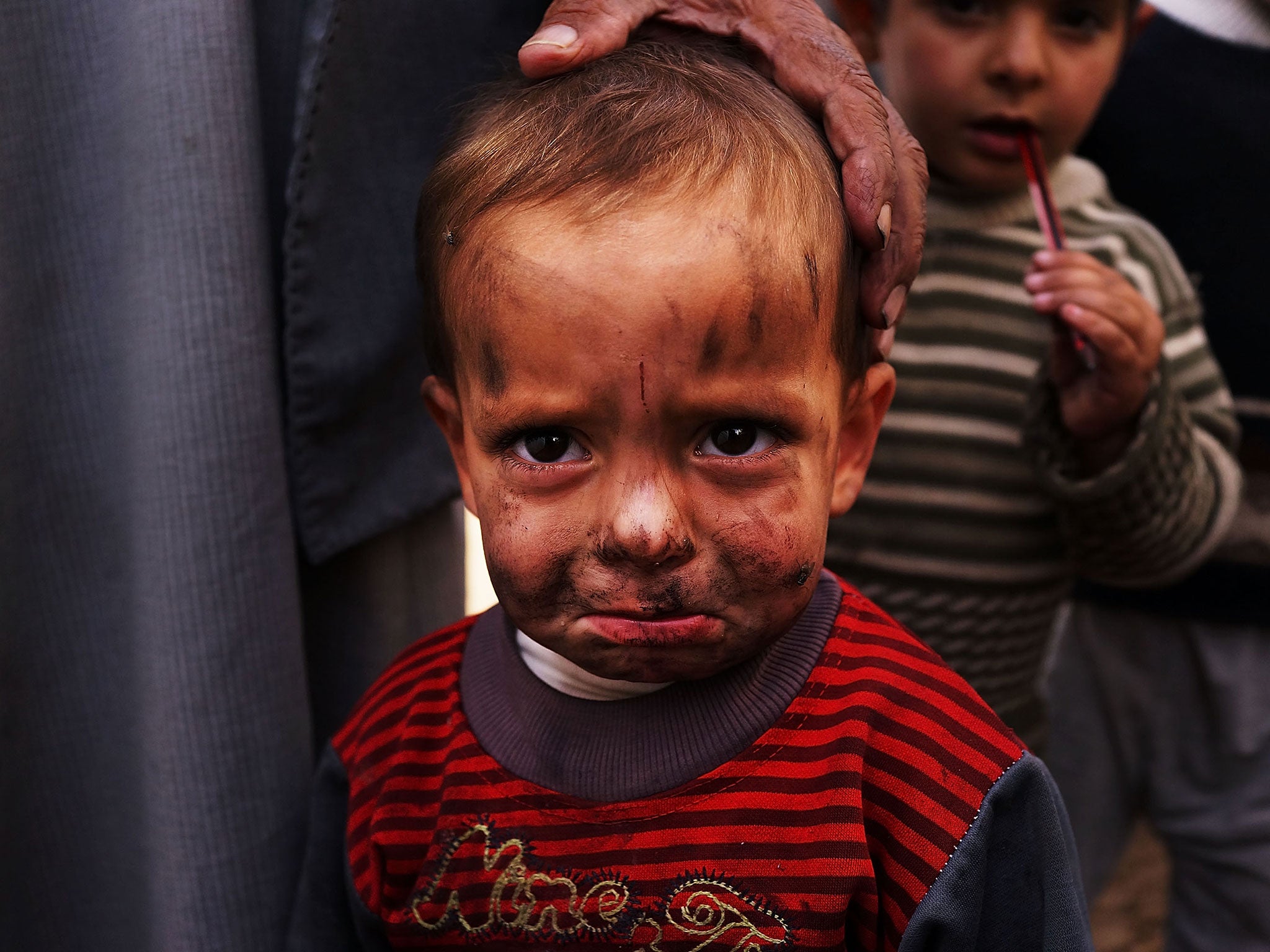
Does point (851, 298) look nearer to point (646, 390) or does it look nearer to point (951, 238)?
point (646, 390)

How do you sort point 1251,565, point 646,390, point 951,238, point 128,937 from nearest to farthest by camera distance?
point 646,390, point 128,937, point 951,238, point 1251,565

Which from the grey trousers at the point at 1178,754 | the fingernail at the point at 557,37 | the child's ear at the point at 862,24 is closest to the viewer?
the fingernail at the point at 557,37

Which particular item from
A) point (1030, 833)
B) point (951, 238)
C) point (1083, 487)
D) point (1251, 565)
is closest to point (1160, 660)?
point (1251, 565)

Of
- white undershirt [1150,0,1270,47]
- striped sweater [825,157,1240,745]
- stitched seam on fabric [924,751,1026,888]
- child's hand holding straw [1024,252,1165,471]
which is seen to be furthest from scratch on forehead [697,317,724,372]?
white undershirt [1150,0,1270,47]

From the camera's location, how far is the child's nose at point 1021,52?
1.35 meters

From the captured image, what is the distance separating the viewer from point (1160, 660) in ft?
5.74

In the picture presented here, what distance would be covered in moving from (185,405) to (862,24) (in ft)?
3.24

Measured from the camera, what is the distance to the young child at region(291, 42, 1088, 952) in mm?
808

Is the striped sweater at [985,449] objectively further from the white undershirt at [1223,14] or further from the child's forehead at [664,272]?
the child's forehead at [664,272]

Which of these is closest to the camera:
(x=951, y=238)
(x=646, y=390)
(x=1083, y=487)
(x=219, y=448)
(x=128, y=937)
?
(x=646, y=390)

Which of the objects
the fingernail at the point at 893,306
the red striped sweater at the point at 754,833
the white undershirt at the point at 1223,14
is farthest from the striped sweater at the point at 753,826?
the white undershirt at the point at 1223,14

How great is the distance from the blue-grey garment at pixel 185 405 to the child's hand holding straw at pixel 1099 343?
1.96ft

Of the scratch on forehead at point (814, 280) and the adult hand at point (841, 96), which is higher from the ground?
the adult hand at point (841, 96)

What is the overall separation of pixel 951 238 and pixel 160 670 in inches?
39.2
